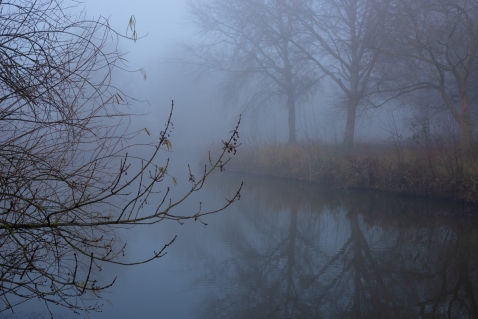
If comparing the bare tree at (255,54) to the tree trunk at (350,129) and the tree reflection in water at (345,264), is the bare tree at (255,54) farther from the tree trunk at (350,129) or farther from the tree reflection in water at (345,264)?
the tree reflection in water at (345,264)

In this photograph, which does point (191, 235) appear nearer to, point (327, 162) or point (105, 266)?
point (105, 266)

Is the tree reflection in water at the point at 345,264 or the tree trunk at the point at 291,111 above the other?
the tree trunk at the point at 291,111

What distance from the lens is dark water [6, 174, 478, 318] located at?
5.74 metres

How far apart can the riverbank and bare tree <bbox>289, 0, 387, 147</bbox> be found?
2.55m

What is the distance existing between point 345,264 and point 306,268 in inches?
25.8

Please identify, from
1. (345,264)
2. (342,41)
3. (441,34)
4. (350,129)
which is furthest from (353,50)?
(345,264)

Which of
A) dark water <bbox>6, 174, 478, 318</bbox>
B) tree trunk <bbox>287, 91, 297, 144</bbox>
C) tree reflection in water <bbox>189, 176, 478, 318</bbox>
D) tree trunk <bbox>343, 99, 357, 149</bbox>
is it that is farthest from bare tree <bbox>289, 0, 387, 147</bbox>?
dark water <bbox>6, 174, 478, 318</bbox>

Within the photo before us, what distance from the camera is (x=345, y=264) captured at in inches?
298

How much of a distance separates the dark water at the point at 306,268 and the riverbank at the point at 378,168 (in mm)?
1172

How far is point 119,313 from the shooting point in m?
5.73

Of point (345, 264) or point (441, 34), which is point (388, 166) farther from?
point (345, 264)

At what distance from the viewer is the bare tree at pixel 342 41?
21344 millimetres

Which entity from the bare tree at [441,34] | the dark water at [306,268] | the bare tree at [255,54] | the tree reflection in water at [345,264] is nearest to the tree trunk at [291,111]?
the bare tree at [255,54]

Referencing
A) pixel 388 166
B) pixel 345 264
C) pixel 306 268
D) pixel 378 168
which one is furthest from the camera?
pixel 378 168
